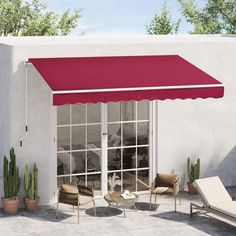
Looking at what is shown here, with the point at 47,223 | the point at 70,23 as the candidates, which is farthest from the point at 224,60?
the point at 70,23

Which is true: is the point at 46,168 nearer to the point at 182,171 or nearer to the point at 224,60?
the point at 182,171

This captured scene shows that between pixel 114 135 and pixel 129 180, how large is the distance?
1762mm

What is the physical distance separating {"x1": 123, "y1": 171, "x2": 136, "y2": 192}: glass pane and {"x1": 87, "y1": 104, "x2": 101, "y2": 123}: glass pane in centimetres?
223

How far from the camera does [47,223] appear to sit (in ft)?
57.4

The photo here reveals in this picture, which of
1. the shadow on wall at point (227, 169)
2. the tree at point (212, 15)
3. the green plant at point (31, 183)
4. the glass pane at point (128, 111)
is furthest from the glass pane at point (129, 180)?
the tree at point (212, 15)

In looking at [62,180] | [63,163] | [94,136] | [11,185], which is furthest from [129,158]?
[11,185]

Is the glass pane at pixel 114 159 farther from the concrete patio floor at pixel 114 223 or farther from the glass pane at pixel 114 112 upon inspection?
the concrete patio floor at pixel 114 223

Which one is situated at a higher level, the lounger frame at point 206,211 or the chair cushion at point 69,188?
the chair cushion at point 69,188

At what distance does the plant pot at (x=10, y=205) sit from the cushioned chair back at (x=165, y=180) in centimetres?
457

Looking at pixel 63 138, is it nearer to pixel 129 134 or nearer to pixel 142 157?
pixel 129 134

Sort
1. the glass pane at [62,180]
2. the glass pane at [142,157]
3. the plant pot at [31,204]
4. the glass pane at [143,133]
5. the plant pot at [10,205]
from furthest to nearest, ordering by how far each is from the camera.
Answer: the glass pane at [142,157] < the glass pane at [143,133] < the glass pane at [62,180] < the plant pot at [31,204] < the plant pot at [10,205]

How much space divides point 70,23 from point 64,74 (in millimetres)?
38369

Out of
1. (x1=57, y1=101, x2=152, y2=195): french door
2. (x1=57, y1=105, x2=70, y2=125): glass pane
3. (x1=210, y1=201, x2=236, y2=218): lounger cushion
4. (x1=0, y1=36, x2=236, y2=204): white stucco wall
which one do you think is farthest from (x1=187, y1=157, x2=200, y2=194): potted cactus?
(x1=57, y1=105, x2=70, y2=125): glass pane

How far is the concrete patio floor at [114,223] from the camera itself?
54.8 feet
